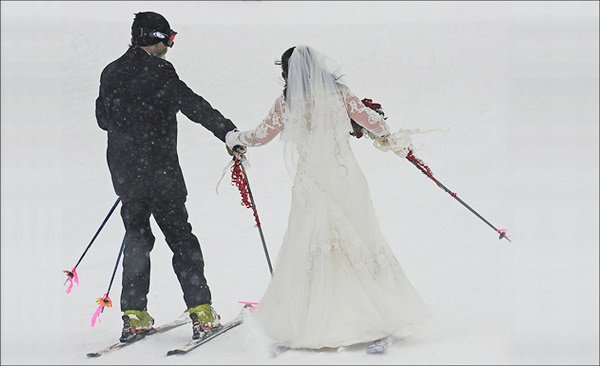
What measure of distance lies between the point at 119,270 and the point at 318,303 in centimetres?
364

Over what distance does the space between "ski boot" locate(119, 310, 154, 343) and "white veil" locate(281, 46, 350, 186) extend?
1.35 metres

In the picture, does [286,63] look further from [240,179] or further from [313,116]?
[240,179]

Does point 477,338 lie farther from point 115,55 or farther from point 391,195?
point 115,55

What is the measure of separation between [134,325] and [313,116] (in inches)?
66.4

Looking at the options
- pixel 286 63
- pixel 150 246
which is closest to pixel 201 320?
pixel 150 246

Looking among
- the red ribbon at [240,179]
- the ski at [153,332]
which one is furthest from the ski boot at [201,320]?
the red ribbon at [240,179]

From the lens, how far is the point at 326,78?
→ 5.25 m

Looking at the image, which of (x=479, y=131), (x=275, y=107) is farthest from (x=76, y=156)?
(x=275, y=107)

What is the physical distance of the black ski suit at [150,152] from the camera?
546cm

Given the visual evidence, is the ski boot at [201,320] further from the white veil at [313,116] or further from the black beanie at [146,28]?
the black beanie at [146,28]

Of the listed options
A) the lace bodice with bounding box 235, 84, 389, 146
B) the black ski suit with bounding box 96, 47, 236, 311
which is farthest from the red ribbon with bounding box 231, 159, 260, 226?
the lace bodice with bounding box 235, 84, 389, 146

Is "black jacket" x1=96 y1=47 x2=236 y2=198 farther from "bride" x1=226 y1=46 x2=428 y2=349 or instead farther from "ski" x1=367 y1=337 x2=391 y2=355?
"ski" x1=367 y1=337 x2=391 y2=355

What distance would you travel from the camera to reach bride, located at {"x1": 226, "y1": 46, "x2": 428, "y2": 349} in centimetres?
510

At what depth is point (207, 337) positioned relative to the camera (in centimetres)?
545
